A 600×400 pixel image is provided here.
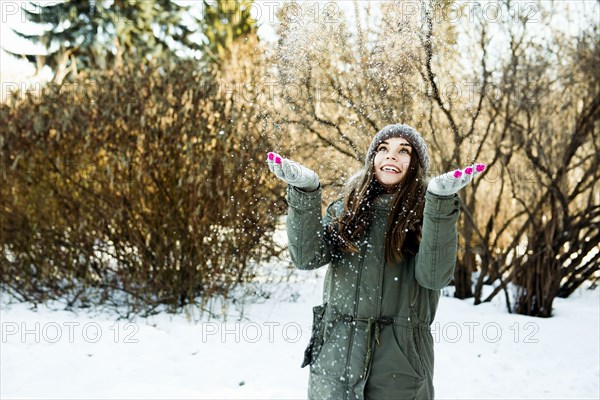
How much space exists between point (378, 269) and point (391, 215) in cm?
17

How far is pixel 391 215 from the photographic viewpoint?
1.91 meters

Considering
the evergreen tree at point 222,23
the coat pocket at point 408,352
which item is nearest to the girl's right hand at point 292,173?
the coat pocket at point 408,352

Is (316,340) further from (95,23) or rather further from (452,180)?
(95,23)

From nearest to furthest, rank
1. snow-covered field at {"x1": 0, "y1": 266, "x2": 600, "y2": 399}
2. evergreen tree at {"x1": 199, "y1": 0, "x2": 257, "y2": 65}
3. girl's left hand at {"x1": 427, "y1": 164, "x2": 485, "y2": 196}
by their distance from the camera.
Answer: girl's left hand at {"x1": 427, "y1": 164, "x2": 485, "y2": 196} → snow-covered field at {"x1": 0, "y1": 266, "x2": 600, "y2": 399} → evergreen tree at {"x1": 199, "y1": 0, "x2": 257, "y2": 65}

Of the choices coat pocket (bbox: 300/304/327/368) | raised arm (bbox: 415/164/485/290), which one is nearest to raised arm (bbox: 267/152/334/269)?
coat pocket (bbox: 300/304/327/368)

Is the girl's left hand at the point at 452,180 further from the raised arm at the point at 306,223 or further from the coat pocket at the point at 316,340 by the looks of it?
the coat pocket at the point at 316,340

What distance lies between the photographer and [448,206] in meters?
1.65

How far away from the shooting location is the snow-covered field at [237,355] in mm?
4266

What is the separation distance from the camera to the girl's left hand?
Answer: 151 centimetres

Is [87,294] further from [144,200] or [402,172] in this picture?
[402,172]

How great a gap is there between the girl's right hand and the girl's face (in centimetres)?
26

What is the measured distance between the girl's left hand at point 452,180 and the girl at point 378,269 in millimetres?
46

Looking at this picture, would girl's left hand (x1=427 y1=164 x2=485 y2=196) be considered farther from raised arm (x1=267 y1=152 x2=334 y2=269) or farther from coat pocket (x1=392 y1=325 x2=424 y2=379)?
coat pocket (x1=392 y1=325 x2=424 y2=379)

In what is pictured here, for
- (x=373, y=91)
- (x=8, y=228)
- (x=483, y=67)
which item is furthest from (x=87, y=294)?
(x=483, y=67)
